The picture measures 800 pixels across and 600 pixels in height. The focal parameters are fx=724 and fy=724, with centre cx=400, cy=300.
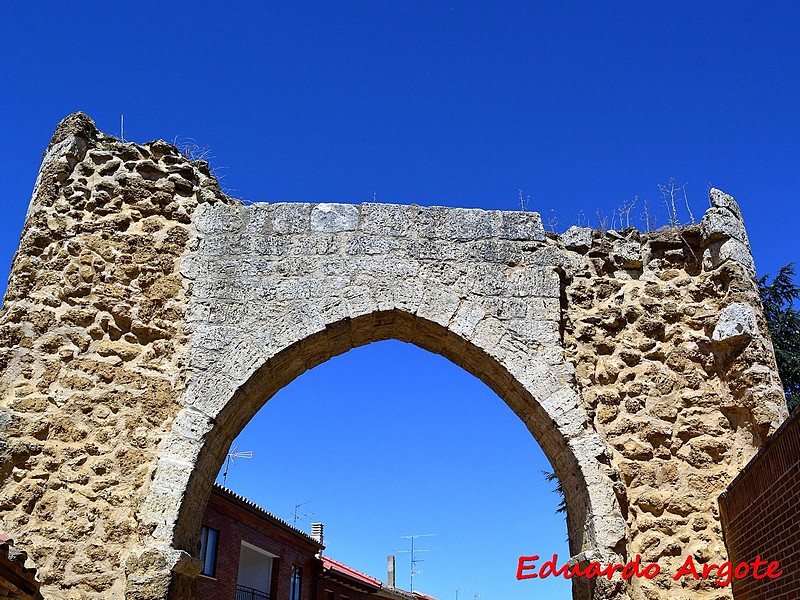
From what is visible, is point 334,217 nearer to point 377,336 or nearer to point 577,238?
point 377,336

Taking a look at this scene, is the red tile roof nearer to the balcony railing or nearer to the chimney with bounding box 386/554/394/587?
the balcony railing

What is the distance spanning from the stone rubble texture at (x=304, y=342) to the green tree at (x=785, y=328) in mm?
8150

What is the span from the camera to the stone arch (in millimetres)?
4801

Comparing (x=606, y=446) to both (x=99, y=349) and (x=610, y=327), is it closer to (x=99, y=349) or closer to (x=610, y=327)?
(x=610, y=327)

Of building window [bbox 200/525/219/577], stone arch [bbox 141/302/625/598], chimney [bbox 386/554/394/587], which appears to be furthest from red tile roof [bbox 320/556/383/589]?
stone arch [bbox 141/302/625/598]

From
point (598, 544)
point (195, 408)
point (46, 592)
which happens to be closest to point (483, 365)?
point (598, 544)

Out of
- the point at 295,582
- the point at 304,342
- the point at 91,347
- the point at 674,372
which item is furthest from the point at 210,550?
the point at 674,372

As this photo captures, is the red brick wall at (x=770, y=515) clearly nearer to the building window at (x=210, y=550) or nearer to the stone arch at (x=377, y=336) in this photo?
the stone arch at (x=377, y=336)

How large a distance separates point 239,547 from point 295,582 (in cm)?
309

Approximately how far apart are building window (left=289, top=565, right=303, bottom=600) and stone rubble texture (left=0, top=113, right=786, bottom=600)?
36.7 ft

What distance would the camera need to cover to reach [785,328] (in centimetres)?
1400

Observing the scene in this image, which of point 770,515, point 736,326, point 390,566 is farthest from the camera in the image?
point 390,566
